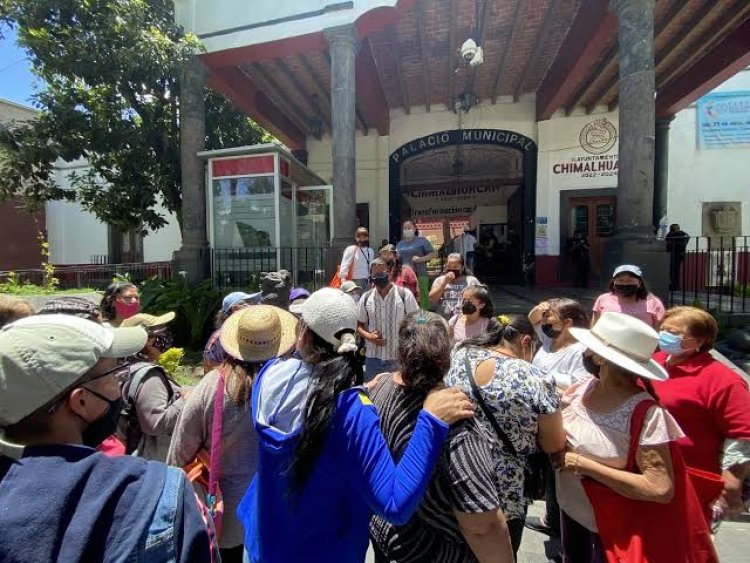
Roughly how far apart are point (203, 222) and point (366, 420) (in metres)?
9.00

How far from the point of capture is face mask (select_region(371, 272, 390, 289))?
4.44 meters

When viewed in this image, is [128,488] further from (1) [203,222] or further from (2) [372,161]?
(2) [372,161]

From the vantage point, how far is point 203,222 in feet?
30.9

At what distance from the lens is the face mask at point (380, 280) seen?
444 cm

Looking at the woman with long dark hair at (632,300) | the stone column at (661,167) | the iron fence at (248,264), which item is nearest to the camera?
the woman with long dark hair at (632,300)

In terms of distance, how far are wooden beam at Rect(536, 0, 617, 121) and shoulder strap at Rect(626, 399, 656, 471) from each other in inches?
323

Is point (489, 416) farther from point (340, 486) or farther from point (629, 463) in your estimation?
point (340, 486)

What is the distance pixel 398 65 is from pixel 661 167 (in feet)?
25.4

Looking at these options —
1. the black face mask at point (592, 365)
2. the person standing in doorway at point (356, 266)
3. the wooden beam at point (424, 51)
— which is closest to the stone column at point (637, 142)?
the wooden beam at point (424, 51)

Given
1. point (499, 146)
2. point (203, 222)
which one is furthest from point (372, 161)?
point (203, 222)

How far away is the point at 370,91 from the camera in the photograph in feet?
37.2

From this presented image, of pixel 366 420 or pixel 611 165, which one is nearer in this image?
pixel 366 420

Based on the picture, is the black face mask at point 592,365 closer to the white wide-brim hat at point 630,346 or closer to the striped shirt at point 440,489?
the white wide-brim hat at point 630,346

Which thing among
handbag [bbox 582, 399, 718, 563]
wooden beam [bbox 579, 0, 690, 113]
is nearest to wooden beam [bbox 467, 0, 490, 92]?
wooden beam [bbox 579, 0, 690, 113]
